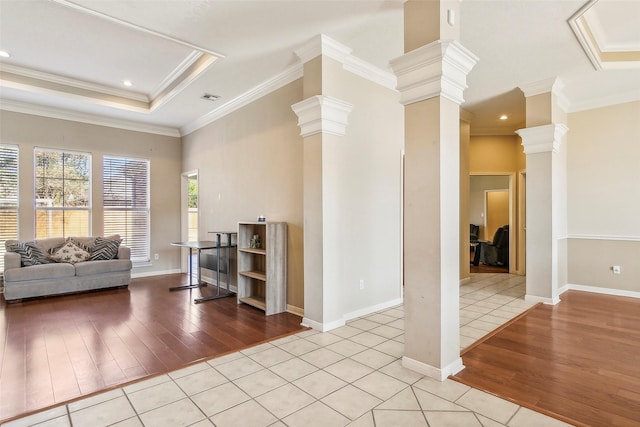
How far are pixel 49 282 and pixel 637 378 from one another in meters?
Answer: 6.99

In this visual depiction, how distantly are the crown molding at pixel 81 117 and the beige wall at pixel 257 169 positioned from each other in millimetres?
943

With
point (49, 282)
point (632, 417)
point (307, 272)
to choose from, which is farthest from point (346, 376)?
point (49, 282)

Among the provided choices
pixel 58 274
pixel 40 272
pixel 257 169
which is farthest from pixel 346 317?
pixel 40 272

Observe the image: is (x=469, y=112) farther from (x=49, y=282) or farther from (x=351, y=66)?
(x=49, y=282)

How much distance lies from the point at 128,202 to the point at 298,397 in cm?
592

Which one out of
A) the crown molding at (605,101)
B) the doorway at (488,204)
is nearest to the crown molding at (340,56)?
the crown molding at (605,101)

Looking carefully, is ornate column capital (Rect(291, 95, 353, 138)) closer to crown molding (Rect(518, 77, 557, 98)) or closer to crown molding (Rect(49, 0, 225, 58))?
crown molding (Rect(49, 0, 225, 58))

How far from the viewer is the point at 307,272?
11.8 ft

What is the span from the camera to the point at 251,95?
486 cm

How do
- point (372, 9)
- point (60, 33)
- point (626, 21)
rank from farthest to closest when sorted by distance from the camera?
point (60, 33)
point (626, 21)
point (372, 9)

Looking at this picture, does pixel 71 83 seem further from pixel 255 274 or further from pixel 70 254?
pixel 255 274

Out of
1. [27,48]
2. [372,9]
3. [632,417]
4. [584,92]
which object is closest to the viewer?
[632,417]

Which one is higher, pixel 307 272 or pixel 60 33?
pixel 60 33

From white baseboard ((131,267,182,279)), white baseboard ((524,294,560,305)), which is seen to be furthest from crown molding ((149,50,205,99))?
white baseboard ((524,294,560,305))
